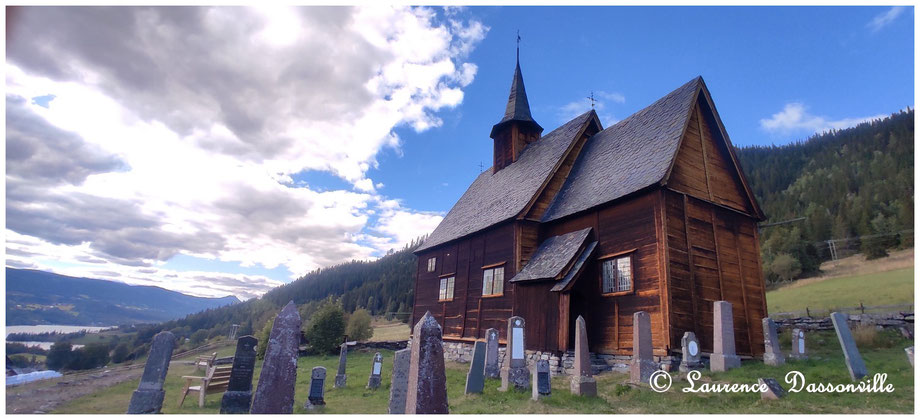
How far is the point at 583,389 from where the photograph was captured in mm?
9938

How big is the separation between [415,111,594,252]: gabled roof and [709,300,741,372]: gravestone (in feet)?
27.3

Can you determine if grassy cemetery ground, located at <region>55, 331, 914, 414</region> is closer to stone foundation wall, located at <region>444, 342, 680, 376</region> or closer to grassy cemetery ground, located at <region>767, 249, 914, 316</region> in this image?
stone foundation wall, located at <region>444, 342, 680, 376</region>

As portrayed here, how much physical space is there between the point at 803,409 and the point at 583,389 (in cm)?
402

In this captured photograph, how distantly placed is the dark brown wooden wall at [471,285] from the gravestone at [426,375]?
41.6 feet

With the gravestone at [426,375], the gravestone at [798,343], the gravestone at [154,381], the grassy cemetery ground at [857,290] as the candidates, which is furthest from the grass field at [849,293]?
the gravestone at [154,381]

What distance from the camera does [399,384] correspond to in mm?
7578

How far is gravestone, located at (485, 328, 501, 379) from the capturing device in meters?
13.5

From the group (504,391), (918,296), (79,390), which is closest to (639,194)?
(918,296)

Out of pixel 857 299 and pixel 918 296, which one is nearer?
pixel 918 296

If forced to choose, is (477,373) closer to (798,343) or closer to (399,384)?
(399,384)

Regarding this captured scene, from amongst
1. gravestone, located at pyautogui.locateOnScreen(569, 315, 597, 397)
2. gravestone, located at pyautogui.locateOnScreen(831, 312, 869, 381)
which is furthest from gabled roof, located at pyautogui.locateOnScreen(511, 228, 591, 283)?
gravestone, located at pyautogui.locateOnScreen(831, 312, 869, 381)

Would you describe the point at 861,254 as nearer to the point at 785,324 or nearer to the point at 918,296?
the point at 785,324

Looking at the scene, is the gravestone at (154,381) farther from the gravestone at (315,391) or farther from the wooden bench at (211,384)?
the gravestone at (315,391)

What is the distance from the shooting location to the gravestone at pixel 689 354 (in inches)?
480
